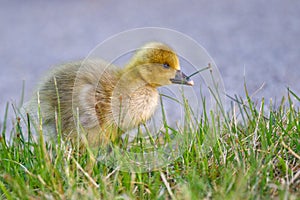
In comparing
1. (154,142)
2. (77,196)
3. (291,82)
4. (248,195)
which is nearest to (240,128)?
(154,142)

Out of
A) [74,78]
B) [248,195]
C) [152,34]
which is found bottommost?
[248,195]

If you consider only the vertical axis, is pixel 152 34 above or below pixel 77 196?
above

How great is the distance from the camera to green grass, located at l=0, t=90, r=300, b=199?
133 cm

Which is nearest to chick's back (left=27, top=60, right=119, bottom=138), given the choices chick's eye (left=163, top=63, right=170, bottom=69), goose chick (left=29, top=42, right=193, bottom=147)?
goose chick (left=29, top=42, right=193, bottom=147)

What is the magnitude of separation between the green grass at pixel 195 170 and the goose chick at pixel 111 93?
96 mm

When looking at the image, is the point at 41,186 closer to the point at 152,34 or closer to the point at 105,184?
the point at 105,184

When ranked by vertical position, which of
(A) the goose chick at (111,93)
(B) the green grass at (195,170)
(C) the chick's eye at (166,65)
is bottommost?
(B) the green grass at (195,170)

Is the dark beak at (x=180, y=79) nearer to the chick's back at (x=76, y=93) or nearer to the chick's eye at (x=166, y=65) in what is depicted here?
the chick's eye at (x=166, y=65)


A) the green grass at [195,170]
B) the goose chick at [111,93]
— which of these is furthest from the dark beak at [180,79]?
the green grass at [195,170]

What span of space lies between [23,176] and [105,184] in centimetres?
29

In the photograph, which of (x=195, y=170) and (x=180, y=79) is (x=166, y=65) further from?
(x=195, y=170)

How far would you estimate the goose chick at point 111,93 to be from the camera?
1.65 meters

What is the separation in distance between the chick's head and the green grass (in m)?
0.18

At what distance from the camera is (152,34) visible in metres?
1.76
